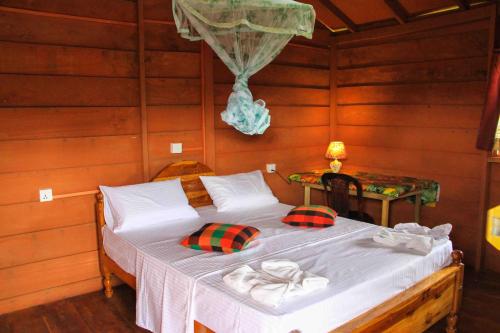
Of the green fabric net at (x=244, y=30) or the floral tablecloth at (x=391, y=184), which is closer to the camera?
the green fabric net at (x=244, y=30)

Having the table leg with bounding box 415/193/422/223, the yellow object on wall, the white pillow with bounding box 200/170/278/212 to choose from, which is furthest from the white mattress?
Answer: the yellow object on wall

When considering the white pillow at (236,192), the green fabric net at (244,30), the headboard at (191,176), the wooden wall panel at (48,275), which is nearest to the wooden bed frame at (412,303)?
the wooden wall panel at (48,275)

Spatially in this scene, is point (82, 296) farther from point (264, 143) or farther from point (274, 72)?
point (274, 72)

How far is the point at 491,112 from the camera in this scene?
12.2ft

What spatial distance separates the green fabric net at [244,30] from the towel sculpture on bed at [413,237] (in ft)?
3.91

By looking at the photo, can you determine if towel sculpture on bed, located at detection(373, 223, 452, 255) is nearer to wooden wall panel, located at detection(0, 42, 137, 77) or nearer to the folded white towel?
the folded white towel

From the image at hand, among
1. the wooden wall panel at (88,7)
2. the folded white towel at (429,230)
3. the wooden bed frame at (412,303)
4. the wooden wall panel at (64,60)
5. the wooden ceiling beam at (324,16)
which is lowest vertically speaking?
the wooden bed frame at (412,303)

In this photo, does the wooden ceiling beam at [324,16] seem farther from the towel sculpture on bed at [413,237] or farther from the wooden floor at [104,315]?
the wooden floor at [104,315]

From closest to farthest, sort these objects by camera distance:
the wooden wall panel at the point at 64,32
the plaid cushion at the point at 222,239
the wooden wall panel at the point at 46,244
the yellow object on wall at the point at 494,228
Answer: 1. the plaid cushion at the point at 222,239
2. the wooden wall panel at the point at 64,32
3. the wooden wall panel at the point at 46,244
4. the yellow object on wall at the point at 494,228

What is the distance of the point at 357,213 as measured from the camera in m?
4.02

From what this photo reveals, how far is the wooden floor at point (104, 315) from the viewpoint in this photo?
2914 millimetres

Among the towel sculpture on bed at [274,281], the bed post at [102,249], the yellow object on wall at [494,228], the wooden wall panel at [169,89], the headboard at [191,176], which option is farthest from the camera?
the yellow object on wall at [494,228]

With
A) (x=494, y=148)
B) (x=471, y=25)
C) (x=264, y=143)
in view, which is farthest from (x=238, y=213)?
(x=471, y=25)

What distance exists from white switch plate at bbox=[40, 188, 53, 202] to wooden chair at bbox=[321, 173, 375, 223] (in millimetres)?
2295
